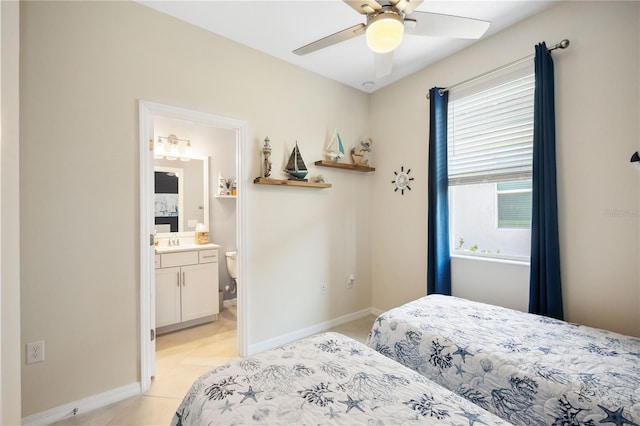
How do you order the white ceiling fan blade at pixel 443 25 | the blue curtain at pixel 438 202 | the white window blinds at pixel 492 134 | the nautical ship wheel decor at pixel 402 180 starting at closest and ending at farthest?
the white ceiling fan blade at pixel 443 25, the white window blinds at pixel 492 134, the blue curtain at pixel 438 202, the nautical ship wheel decor at pixel 402 180

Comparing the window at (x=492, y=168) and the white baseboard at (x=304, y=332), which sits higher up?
the window at (x=492, y=168)

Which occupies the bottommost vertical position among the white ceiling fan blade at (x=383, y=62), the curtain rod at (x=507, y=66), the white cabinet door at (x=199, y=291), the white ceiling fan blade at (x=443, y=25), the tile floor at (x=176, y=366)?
the tile floor at (x=176, y=366)

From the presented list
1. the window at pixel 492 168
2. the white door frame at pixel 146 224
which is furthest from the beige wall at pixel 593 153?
the white door frame at pixel 146 224

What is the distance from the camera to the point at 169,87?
2188 mm

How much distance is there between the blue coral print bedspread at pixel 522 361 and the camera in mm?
1155

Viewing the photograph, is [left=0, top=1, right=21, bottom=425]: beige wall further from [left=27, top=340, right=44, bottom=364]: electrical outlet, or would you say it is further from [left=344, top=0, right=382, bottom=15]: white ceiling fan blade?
[left=344, top=0, right=382, bottom=15]: white ceiling fan blade

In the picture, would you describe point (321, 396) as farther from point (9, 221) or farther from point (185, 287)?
point (185, 287)

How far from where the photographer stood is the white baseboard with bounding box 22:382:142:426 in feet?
5.67

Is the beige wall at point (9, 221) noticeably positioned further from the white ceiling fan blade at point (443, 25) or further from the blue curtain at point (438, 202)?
the blue curtain at point (438, 202)

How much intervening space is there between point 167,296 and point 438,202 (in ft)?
9.64

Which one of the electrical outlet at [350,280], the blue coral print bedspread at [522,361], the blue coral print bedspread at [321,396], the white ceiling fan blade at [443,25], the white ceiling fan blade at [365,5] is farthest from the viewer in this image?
the electrical outlet at [350,280]

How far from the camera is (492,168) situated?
249cm

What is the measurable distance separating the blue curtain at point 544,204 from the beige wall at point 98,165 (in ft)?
7.10

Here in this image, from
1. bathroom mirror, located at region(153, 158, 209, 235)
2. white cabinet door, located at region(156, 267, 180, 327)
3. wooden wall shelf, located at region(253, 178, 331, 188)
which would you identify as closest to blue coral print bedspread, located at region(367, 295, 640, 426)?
wooden wall shelf, located at region(253, 178, 331, 188)
